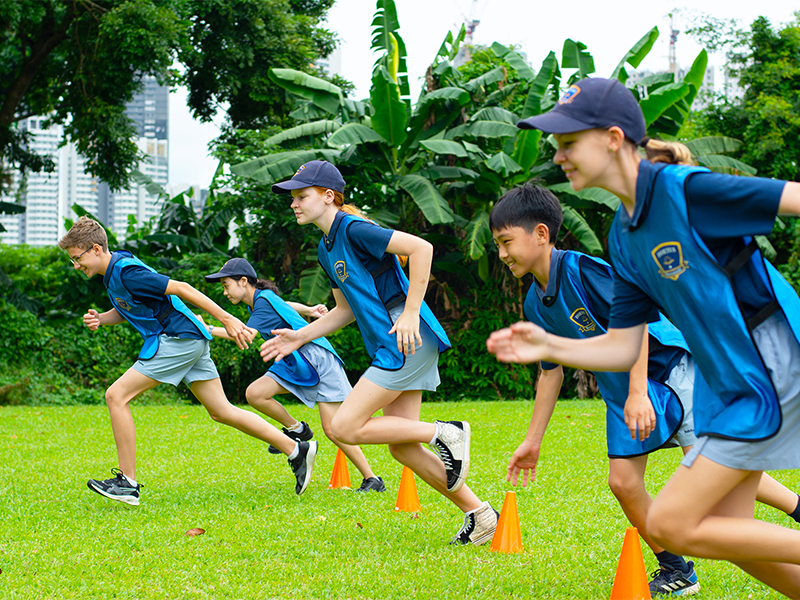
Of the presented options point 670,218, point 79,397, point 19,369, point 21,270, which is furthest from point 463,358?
point 21,270

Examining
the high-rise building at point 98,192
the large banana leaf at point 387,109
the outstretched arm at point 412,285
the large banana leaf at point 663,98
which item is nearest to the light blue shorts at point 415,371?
the outstretched arm at point 412,285

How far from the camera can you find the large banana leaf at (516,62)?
1458 centimetres

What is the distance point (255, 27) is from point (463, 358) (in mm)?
8626

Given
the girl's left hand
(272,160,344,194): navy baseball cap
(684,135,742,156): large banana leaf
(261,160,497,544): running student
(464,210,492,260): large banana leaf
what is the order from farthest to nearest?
(684,135,742,156): large banana leaf, (464,210,492,260): large banana leaf, (272,160,344,194): navy baseball cap, (261,160,497,544): running student, the girl's left hand

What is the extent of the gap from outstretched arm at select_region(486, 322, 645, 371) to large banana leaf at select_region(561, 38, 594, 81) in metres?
12.2

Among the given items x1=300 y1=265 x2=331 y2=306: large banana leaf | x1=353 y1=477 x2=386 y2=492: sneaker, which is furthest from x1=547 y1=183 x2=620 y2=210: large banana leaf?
x1=353 y1=477 x2=386 y2=492: sneaker

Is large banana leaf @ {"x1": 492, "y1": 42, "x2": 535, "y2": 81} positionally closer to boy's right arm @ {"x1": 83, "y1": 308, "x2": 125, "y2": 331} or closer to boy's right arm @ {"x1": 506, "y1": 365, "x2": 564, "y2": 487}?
boy's right arm @ {"x1": 83, "y1": 308, "x2": 125, "y2": 331}

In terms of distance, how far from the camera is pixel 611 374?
333cm

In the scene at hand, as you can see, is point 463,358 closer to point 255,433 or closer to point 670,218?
point 255,433

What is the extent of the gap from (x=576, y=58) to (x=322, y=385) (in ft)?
32.6

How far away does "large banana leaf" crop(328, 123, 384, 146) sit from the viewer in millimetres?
12117

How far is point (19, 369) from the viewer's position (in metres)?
14.5

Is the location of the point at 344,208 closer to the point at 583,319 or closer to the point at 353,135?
the point at 583,319

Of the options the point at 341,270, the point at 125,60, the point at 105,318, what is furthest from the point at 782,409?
the point at 125,60
